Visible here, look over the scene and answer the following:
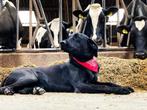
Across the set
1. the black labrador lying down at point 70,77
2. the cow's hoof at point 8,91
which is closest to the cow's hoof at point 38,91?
the black labrador lying down at point 70,77

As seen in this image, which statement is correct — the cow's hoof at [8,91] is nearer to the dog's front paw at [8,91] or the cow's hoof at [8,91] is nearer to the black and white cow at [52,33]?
the dog's front paw at [8,91]

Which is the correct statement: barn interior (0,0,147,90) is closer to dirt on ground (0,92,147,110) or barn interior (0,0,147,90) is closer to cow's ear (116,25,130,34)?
cow's ear (116,25,130,34)

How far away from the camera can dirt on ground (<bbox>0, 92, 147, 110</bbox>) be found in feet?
22.7

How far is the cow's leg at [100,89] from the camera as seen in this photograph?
8406 mm

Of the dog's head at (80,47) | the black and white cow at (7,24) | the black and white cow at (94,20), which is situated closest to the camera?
the dog's head at (80,47)

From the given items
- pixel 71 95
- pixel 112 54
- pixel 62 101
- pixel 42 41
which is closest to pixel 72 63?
pixel 71 95

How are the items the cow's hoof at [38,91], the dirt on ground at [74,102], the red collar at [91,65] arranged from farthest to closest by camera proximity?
1. the red collar at [91,65]
2. the cow's hoof at [38,91]
3. the dirt on ground at [74,102]

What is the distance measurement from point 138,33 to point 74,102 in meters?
6.06

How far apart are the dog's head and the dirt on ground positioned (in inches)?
28.9

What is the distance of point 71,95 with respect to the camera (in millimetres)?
8312

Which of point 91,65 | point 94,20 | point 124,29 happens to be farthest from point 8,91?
point 124,29

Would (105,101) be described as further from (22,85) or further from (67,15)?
(67,15)

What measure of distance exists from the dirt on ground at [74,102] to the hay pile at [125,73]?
2.47ft

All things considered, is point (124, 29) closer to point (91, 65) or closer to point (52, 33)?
point (52, 33)
